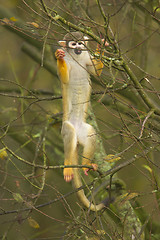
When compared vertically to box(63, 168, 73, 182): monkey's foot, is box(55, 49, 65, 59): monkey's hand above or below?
above

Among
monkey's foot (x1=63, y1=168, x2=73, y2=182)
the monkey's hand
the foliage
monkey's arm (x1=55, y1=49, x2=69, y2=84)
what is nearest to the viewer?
the foliage

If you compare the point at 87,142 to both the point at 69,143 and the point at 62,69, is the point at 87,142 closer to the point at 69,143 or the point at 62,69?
the point at 69,143

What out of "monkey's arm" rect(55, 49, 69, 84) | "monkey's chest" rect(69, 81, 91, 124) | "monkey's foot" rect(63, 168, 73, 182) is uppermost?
"monkey's arm" rect(55, 49, 69, 84)

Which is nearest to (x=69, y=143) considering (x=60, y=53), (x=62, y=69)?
(x=62, y=69)

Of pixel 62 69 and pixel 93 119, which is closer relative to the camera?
pixel 62 69

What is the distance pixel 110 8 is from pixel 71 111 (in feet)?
2.72

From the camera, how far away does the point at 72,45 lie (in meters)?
3.17

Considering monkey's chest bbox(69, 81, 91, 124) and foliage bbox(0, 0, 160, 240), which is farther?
monkey's chest bbox(69, 81, 91, 124)

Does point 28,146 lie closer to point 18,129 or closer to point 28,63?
point 18,129

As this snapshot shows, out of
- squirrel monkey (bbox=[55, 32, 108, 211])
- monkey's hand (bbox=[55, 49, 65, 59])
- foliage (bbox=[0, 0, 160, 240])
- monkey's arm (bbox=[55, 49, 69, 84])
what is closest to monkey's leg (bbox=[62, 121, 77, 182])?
squirrel monkey (bbox=[55, 32, 108, 211])

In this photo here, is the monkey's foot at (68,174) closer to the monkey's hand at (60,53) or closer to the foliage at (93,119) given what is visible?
the foliage at (93,119)

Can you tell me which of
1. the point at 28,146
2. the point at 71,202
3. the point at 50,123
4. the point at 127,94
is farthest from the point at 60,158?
the point at 71,202

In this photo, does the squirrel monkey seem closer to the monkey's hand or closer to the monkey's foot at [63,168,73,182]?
the monkey's foot at [63,168,73,182]

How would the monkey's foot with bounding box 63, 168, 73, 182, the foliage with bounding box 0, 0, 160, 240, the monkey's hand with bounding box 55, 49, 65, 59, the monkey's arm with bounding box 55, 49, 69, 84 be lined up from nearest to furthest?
the foliage with bounding box 0, 0, 160, 240 < the monkey's hand with bounding box 55, 49, 65, 59 < the monkey's arm with bounding box 55, 49, 69, 84 < the monkey's foot with bounding box 63, 168, 73, 182
